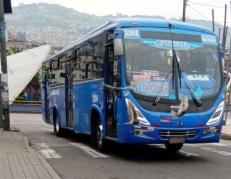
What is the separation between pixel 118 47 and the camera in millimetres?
12594

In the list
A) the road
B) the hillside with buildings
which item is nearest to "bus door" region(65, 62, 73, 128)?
the road

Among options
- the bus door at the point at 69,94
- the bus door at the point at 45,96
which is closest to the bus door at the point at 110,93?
the bus door at the point at 69,94

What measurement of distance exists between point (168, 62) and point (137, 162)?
93.2 inches

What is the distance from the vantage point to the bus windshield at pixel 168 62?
41.8 ft

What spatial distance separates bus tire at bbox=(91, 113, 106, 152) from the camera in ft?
47.7

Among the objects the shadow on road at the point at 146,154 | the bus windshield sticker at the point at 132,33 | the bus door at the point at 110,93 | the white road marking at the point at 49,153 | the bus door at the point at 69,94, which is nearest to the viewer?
the bus windshield sticker at the point at 132,33

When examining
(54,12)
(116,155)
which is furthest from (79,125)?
(54,12)

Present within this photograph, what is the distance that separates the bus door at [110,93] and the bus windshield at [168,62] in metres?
0.70

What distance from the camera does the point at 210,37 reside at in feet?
45.0

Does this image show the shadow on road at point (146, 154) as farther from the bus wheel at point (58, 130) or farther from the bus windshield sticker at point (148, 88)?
the bus wheel at point (58, 130)

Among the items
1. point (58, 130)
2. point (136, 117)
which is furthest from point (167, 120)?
point (58, 130)

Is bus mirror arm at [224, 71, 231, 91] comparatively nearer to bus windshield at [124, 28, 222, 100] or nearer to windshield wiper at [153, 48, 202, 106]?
bus windshield at [124, 28, 222, 100]

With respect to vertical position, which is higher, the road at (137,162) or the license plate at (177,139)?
the license plate at (177,139)

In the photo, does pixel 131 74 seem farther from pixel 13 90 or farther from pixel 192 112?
pixel 13 90
